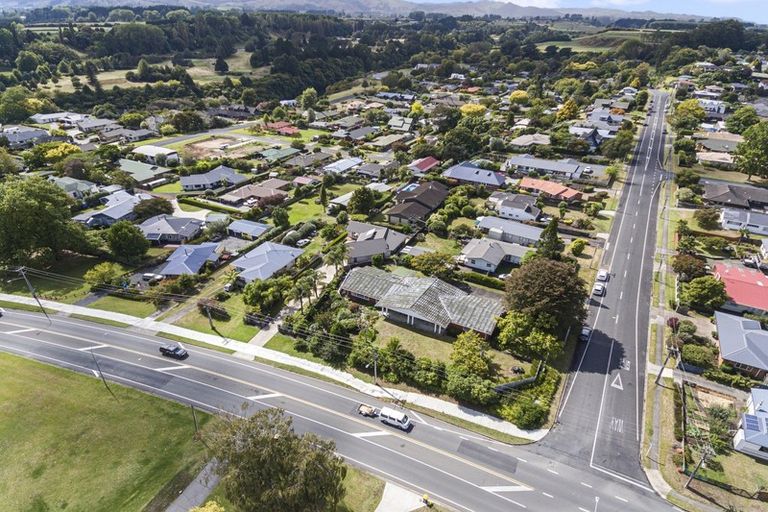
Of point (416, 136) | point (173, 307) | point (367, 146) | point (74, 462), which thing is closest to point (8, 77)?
point (367, 146)

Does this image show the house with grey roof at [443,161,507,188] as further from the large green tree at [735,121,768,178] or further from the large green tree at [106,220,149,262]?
the large green tree at [106,220,149,262]

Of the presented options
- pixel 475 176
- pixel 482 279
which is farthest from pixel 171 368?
pixel 475 176

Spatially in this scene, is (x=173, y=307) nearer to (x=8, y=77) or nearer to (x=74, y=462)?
(x=74, y=462)

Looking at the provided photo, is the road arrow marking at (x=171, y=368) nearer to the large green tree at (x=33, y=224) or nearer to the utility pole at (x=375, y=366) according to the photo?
the utility pole at (x=375, y=366)

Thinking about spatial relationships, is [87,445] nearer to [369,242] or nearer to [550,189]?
[369,242]

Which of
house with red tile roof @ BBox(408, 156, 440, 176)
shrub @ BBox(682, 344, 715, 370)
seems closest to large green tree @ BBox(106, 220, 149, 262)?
house with red tile roof @ BBox(408, 156, 440, 176)

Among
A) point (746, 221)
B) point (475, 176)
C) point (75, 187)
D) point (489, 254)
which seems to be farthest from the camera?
point (475, 176)
